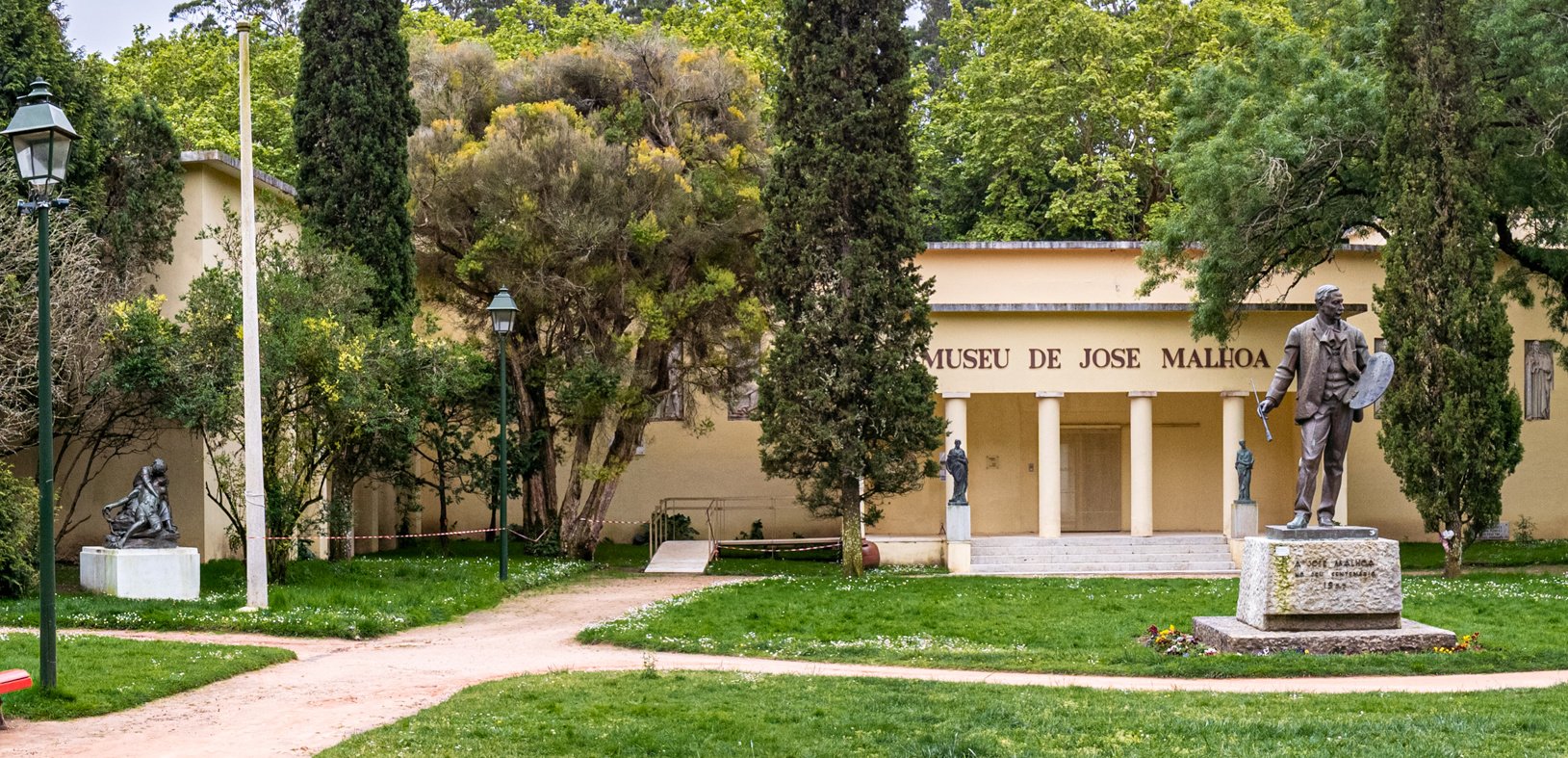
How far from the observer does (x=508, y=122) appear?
26266 millimetres

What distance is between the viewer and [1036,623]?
17062 mm

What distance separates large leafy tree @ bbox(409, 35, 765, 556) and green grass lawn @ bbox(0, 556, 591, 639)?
4474 millimetres

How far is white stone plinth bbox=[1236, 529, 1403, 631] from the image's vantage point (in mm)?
14016

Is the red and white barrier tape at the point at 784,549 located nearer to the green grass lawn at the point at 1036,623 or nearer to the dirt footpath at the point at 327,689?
the green grass lawn at the point at 1036,623

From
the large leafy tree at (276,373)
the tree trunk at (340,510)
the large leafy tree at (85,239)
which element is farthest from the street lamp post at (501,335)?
the large leafy tree at (85,239)

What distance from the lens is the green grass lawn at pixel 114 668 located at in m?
11.0

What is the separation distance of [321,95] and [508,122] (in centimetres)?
347

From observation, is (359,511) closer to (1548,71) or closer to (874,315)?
(874,315)

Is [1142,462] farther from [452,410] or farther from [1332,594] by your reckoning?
[1332,594]

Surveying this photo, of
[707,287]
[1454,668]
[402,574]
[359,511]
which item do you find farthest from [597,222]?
[1454,668]

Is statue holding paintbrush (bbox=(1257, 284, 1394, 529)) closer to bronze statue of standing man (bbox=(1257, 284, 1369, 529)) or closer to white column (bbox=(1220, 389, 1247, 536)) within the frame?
bronze statue of standing man (bbox=(1257, 284, 1369, 529))

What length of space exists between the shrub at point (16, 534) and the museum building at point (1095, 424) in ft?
50.3

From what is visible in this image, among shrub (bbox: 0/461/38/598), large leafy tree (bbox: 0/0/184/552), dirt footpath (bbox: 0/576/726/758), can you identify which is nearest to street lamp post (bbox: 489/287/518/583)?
dirt footpath (bbox: 0/576/726/758)

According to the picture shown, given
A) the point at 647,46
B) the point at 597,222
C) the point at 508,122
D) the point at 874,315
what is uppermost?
the point at 647,46
